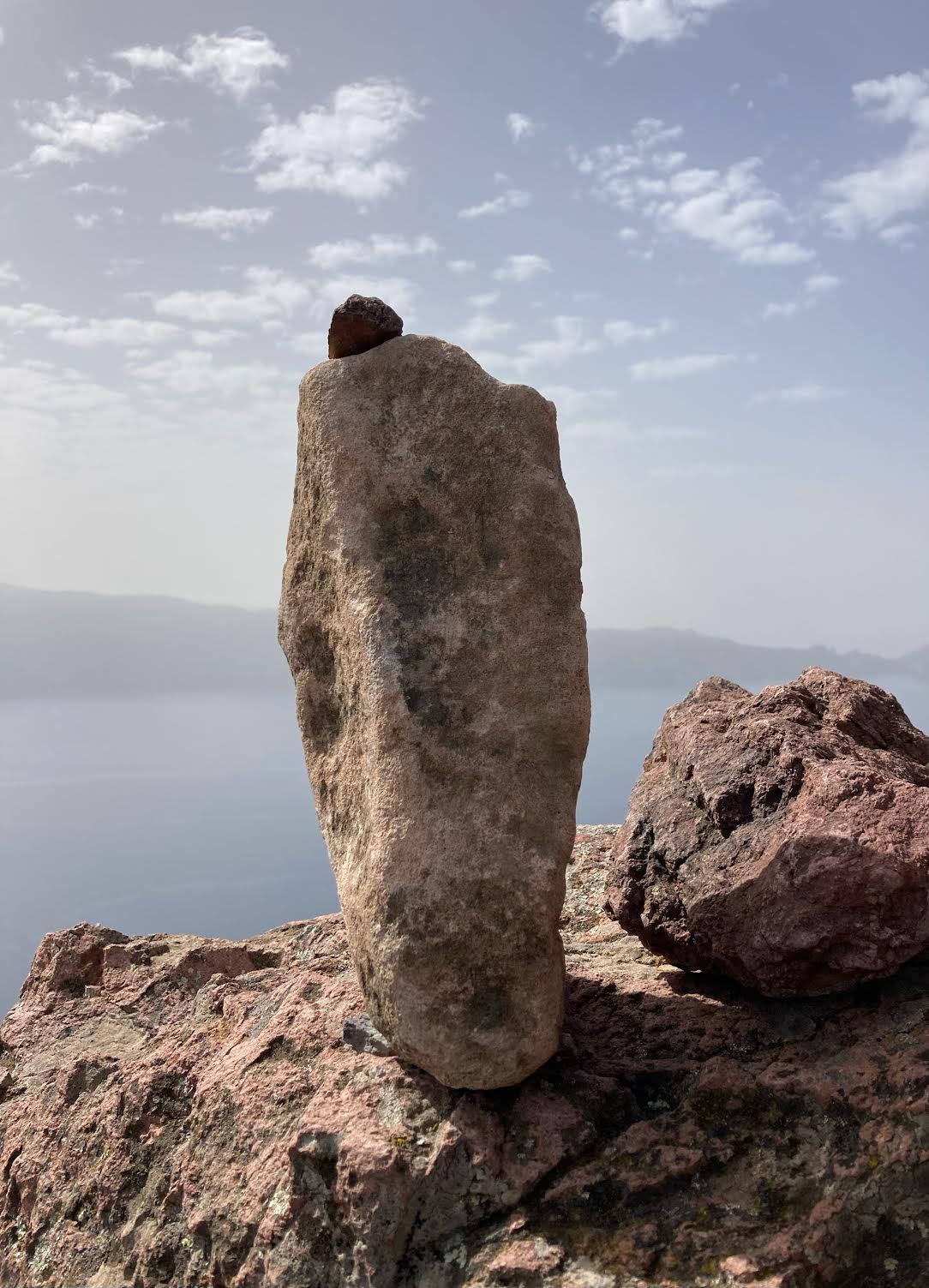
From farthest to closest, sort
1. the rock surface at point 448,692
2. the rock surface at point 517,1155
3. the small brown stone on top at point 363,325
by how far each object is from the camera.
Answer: the small brown stone on top at point 363,325, the rock surface at point 448,692, the rock surface at point 517,1155

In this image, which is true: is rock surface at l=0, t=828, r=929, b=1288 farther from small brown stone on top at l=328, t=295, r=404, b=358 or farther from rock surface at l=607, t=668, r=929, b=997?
small brown stone on top at l=328, t=295, r=404, b=358

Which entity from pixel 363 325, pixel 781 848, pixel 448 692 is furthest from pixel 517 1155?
pixel 363 325

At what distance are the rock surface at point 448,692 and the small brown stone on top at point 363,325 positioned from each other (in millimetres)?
152

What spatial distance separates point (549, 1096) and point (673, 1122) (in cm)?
56

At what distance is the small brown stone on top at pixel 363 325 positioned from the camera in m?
5.61

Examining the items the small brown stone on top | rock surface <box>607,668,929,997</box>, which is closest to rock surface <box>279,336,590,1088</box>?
the small brown stone on top

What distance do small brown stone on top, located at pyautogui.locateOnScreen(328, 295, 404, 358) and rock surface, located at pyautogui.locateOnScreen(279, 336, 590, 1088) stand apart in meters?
0.15

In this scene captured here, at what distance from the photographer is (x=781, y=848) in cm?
501

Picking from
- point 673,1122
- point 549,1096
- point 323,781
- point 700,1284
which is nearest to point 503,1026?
point 549,1096

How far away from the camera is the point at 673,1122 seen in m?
4.68

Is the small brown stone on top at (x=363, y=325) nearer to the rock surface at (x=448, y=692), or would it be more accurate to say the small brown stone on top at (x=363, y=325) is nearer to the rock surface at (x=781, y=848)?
the rock surface at (x=448, y=692)

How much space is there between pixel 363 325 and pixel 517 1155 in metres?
4.06

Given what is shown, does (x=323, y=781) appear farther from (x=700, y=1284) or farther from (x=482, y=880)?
(x=700, y=1284)

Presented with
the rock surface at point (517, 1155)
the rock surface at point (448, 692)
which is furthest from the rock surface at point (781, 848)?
the rock surface at point (448, 692)
